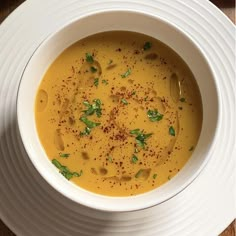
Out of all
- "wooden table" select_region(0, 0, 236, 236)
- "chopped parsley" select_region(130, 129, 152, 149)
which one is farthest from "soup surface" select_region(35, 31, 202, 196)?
"wooden table" select_region(0, 0, 236, 236)

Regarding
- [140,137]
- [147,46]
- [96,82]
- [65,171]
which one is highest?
[147,46]

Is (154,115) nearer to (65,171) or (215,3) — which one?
(65,171)

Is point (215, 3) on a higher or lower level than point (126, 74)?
higher

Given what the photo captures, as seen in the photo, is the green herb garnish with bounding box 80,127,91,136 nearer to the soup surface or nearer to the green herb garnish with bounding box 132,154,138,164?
the soup surface

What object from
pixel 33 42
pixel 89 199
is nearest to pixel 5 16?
pixel 33 42

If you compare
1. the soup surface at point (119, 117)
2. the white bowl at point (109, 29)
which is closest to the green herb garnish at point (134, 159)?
the soup surface at point (119, 117)

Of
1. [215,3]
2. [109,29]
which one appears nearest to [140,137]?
[109,29]

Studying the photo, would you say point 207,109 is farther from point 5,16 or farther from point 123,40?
point 5,16

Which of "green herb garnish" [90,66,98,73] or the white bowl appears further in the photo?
"green herb garnish" [90,66,98,73]
